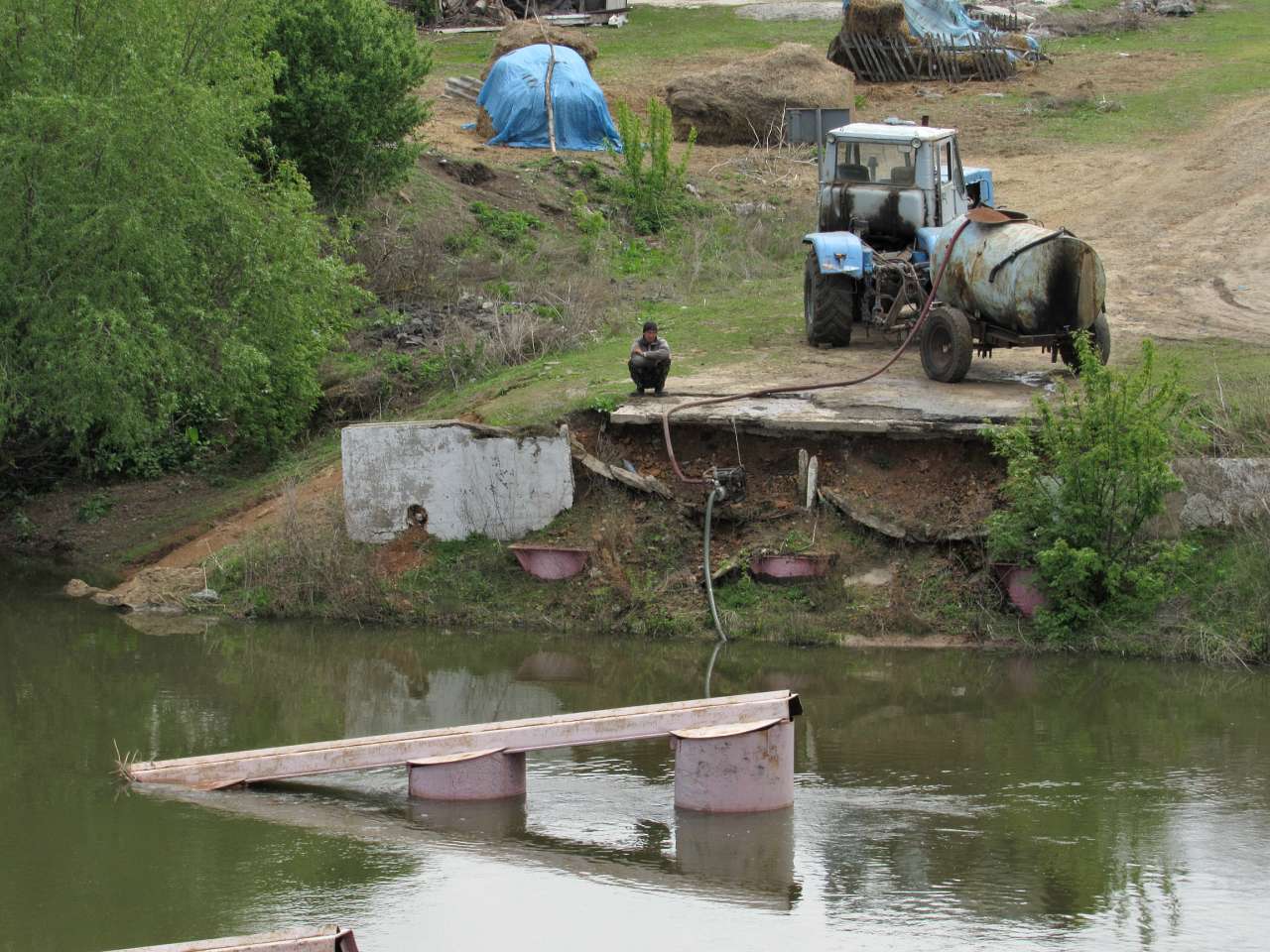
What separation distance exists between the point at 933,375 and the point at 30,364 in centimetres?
887

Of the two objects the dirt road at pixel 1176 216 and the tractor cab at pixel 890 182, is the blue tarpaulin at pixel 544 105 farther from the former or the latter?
the tractor cab at pixel 890 182

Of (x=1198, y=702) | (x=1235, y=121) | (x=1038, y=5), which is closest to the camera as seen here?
(x=1198, y=702)

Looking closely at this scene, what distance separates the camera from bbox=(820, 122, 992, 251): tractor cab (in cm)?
1753

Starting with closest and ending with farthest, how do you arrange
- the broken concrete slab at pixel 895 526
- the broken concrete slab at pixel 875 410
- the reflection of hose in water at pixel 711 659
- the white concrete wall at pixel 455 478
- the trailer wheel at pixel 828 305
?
1. the reflection of hose in water at pixel 711 659
2. the broken concrete slab at pixel 895 526
3. the broken concrete slab at pixel 875 410
4. the white concrete wall at pixel 455 478
5. the trailer wheel at pixel 828 305

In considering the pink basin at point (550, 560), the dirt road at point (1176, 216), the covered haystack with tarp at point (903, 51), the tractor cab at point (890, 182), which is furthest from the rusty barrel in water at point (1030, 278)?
the covered haystack with tarp at point (903, 51)

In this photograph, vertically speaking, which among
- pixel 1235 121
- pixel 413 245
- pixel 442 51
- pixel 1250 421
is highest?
pixel 442 51

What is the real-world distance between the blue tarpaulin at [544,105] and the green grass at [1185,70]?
8.56m

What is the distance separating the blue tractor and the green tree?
7.42m

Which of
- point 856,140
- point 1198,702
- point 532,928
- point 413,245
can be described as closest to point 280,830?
point 532,928

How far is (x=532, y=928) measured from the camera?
8.33 m

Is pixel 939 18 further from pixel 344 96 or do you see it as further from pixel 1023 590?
pixel 1023 590

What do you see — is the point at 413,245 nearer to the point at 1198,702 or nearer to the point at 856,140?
the point at 856,140

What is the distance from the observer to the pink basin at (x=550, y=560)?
14695 mm

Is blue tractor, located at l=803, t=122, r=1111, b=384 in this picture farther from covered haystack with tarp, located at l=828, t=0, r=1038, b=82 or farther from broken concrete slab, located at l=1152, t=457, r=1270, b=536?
covered haystack with tarp, located at l=828, t=0, r=1038, b=82
